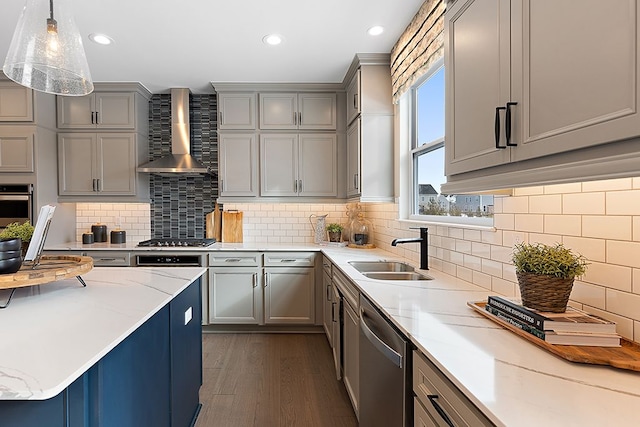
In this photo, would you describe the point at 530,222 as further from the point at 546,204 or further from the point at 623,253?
the point at 623,253

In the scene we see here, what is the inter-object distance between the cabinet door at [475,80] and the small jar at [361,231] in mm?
2166

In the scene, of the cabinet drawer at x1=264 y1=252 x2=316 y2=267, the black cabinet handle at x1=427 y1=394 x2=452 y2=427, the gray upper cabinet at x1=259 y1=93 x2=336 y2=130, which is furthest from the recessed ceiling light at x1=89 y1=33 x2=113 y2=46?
the black cabinet handle at x1=427 y1=394 x2=452 y2=427

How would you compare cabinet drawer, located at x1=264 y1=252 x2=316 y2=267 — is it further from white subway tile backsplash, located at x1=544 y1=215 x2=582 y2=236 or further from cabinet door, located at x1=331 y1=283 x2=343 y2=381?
white subway tile backsplash, located at x1=544 y1=215 x2=582 y2=236

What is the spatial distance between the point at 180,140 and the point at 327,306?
2.46 metres

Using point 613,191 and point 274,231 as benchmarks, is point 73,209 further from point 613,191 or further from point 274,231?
point 613,191

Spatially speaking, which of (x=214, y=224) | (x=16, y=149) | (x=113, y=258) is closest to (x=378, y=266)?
(x=214, y=224)

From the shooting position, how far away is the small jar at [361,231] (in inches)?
141

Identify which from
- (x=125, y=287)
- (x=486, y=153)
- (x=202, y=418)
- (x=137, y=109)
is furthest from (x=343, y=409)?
(x=137, y=109)

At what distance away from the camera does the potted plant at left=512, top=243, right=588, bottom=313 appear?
106cm

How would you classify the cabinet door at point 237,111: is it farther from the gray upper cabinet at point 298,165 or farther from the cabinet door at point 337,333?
the cabinet door at point 337,333

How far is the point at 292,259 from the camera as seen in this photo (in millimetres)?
3531

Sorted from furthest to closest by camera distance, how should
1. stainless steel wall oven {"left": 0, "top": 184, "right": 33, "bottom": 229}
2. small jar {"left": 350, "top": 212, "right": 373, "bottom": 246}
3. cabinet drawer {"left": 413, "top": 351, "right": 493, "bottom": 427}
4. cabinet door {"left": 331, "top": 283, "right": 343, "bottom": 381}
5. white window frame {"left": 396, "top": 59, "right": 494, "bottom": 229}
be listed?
small jar {"left": 350, "top": 212, "right": 373, "bottom": 246}, stainless steel wall oven {"left": 0, "top": 184, "right": 33, "bottom": 229}, white window frame {"left": 396, "top": 59, "right": 494, "bottom": 229}, cabinet door {"left": 331, "top": 283, "right": 343, "bottom": 381}, cabinet drawer {"left": 413, "top": 351, "right": 493, "bottom": 427}

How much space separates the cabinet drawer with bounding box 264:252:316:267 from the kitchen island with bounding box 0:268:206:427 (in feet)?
4.52

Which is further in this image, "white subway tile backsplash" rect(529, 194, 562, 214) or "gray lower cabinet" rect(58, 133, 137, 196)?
"gray lower cabinet" rect(58, 133, 137, 196)
